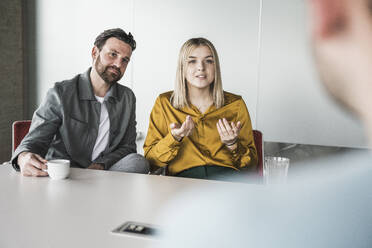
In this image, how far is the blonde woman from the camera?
163cm

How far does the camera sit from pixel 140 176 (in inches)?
45.0

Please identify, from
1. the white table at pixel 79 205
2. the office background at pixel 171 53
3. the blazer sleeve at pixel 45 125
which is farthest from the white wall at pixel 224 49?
the white table at pixel 79 205

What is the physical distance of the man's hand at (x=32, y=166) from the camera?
109cm

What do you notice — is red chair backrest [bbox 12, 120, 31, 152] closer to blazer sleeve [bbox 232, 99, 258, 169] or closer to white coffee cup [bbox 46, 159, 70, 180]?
white coffee cup [bbox 46, 159, 70, 180]

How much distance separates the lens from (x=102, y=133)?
1659 millimetres

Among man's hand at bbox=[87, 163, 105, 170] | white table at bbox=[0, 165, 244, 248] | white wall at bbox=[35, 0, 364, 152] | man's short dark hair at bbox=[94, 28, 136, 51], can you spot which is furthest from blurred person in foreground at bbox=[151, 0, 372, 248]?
white wall at bbox=[35, 0, 364, 152]

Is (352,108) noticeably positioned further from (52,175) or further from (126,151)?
(126,151)

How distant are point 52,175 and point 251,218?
2.02ft

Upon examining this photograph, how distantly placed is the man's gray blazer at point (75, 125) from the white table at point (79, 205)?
0.30 m

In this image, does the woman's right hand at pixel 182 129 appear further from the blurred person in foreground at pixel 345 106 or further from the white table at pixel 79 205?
the blurred person in foreground at pixel 345 106

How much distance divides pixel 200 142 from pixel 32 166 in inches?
34.3

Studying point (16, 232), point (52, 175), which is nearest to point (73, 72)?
point (52, 175)

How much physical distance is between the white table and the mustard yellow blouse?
1.89 ft

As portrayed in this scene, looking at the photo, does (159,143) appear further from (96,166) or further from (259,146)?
(259,146)
